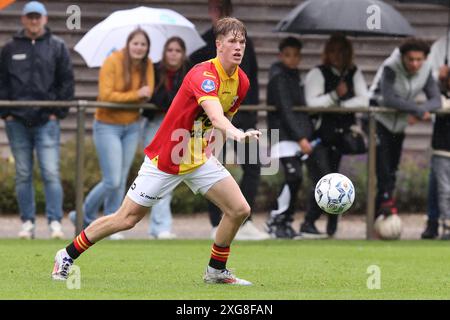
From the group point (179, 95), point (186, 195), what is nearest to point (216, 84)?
point (179, 95)

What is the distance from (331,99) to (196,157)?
581cm

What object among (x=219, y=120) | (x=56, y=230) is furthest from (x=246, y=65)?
(x=219, y=120)

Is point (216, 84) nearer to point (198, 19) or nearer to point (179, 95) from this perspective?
point (179, 95)

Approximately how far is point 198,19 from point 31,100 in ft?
20.6

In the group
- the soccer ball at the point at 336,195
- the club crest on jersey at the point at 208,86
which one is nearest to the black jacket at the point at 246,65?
the soccer ball at the point at 336,195

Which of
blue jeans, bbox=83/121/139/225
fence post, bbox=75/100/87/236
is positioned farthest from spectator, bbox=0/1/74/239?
blue jeans, bbox=83/121/139/225

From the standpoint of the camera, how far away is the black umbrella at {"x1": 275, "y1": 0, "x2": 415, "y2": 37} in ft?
51.0

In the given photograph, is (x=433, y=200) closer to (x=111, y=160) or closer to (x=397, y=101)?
(x=397, y=101)

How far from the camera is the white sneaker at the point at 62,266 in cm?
1020

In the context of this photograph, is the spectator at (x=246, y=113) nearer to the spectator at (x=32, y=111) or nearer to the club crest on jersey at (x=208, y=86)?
the spectator at (x=32, y=111)

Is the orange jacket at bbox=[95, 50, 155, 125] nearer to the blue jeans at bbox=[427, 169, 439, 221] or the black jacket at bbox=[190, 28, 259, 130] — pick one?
the black jacket at bbox=[190, 28, 259, 130]

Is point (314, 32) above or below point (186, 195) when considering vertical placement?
above

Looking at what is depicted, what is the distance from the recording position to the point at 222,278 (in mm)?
10195

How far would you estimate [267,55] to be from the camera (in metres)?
20.9
